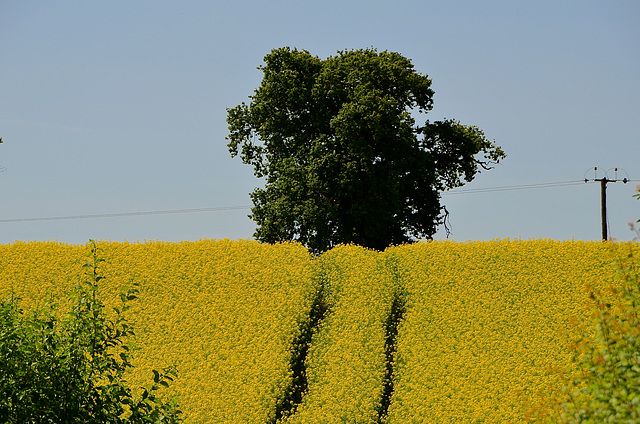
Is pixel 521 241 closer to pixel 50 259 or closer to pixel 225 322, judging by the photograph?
pixel 225 322

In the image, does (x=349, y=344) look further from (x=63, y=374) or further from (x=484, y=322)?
(x=63, y=374)

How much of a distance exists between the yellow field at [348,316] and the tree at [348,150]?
6258mm

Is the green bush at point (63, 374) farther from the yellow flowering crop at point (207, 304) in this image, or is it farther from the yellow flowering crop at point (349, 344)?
the yellow flowering crop at point (349, 344)

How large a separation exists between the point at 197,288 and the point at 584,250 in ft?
36.0

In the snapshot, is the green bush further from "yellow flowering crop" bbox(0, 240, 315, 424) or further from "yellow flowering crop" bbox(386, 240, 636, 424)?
"yellow flowering crop" bbox(386, 240, 636, 424)

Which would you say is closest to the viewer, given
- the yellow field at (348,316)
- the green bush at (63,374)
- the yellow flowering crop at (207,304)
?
the green bush at (63,374)

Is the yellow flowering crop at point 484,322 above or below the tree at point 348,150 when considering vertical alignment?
below

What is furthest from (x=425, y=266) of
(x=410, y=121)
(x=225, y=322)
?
(x=410, y=121)

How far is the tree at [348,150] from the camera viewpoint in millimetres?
25000

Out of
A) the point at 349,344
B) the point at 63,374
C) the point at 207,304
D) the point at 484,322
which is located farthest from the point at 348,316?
the point at 63,374

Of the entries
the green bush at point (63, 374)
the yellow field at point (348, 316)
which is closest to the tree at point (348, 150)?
the yellow field at point (348, 316)

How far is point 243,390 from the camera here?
13.8 m

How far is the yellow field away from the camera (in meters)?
13.5

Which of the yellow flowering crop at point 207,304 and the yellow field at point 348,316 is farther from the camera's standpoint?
the yellow flowering crop at point 207,304
